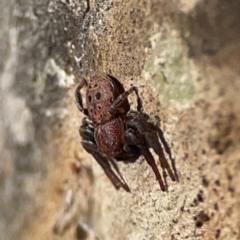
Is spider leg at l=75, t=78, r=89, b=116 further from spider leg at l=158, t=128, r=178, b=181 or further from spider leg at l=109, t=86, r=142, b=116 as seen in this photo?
spider leg at l=158, t=128, r=178, b=181

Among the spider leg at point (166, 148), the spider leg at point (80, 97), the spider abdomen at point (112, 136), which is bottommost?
the spider leg at point (166, 148)

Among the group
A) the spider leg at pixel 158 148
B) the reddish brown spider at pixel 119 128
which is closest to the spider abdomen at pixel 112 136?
the reddish brown spider at pixel 119 128

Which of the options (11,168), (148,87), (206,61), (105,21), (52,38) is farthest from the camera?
(11,168)

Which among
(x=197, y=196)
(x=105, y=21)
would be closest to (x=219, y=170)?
(x=197, y=196)

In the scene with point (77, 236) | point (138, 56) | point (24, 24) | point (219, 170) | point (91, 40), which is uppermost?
point (24, 24)

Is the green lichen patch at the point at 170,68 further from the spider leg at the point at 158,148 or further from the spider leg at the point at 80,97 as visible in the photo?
the spider leg at the point at 80,97

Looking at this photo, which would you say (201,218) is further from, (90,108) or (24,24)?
(24,24)
